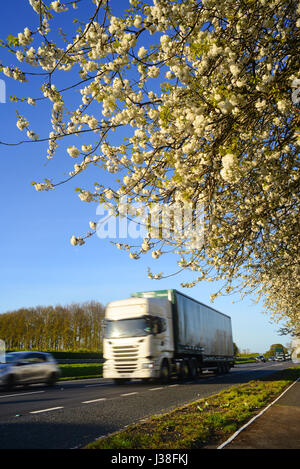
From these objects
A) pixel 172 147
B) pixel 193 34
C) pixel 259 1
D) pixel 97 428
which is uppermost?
pixel 259 1

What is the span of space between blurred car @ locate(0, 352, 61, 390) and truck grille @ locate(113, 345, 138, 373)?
300cm

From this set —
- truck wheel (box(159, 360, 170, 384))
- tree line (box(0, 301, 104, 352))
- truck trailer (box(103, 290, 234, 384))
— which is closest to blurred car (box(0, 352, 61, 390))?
truck trailer (box(103, 290, 234, 384))

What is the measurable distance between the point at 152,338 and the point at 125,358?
52.0 inches

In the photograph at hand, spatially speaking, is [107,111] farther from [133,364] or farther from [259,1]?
[133,364]

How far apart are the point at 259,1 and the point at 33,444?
6886 mm

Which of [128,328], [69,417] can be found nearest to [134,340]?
[128,328]

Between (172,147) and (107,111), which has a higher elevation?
(107,111)

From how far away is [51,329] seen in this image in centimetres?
7131

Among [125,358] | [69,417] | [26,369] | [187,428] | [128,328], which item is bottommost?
[69,417]

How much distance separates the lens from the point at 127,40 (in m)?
5.05

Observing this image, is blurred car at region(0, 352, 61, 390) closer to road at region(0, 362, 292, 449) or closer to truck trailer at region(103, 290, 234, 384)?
truck trailer at region(103, 290, 234, 384)

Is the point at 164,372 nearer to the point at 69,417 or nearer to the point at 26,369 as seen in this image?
the point at 26,369

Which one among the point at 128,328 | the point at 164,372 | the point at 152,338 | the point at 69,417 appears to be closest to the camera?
the point at 69,417

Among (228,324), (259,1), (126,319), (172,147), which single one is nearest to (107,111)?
(172,147)
